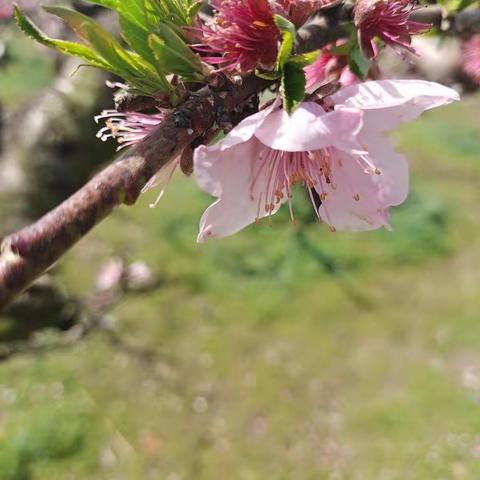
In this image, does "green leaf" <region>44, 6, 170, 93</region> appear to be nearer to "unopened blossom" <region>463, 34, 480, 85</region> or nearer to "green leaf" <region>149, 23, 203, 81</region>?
"green leaf" <region>149, 23, 203, 81</region>

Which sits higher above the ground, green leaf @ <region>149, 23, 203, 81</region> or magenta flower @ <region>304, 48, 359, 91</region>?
green leaf @ <region>149, 23, 203, 81</region>

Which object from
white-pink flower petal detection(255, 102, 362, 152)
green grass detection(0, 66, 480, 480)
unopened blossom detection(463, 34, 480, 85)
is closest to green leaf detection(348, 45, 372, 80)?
white-pink flower petal detection(255, 102, 362, 152)

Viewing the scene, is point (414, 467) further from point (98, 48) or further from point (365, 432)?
point (98, 48)

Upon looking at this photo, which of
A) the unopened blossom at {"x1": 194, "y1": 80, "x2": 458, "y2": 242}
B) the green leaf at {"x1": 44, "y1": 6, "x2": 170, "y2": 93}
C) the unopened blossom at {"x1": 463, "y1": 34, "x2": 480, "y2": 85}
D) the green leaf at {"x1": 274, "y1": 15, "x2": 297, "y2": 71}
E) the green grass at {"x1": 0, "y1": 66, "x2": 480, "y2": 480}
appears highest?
the green leaf at {"x1": 44, "y1": 6, "x2": 170, "y2": 93}

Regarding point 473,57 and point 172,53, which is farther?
point 473,57

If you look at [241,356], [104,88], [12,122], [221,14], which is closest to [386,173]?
[221,14]

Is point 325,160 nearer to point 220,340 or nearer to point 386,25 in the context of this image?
point 386,25

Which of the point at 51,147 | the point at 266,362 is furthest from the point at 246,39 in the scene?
the point at 266,362
